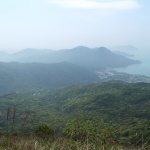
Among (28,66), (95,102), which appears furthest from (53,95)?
(28,66)

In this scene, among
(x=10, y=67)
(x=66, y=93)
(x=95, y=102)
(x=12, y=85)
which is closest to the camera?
(x=95, y=102)

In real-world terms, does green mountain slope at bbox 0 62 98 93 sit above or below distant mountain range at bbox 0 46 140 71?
below

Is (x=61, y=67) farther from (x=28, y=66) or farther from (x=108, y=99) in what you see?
(x=108, y=99)

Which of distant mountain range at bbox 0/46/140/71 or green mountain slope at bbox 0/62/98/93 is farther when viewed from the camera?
distant mountain range at bbox 0/46/140/71

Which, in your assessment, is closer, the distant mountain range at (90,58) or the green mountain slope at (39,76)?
the green mountain slope at (39,76)

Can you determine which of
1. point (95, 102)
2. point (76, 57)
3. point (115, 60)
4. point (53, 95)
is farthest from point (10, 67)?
point (115, 60)

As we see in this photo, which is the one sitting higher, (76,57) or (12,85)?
(76,57)

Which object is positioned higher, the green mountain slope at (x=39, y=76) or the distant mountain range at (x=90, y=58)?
the distant mountain range at (x=90, y=58)

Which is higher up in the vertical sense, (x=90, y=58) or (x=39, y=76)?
(x=90, y=58)

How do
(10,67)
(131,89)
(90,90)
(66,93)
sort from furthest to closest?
(10,67), (66,93), (90,90), (131,89)

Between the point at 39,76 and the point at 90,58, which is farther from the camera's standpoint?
the point at 90,58

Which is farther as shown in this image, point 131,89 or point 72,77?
point 72,77
